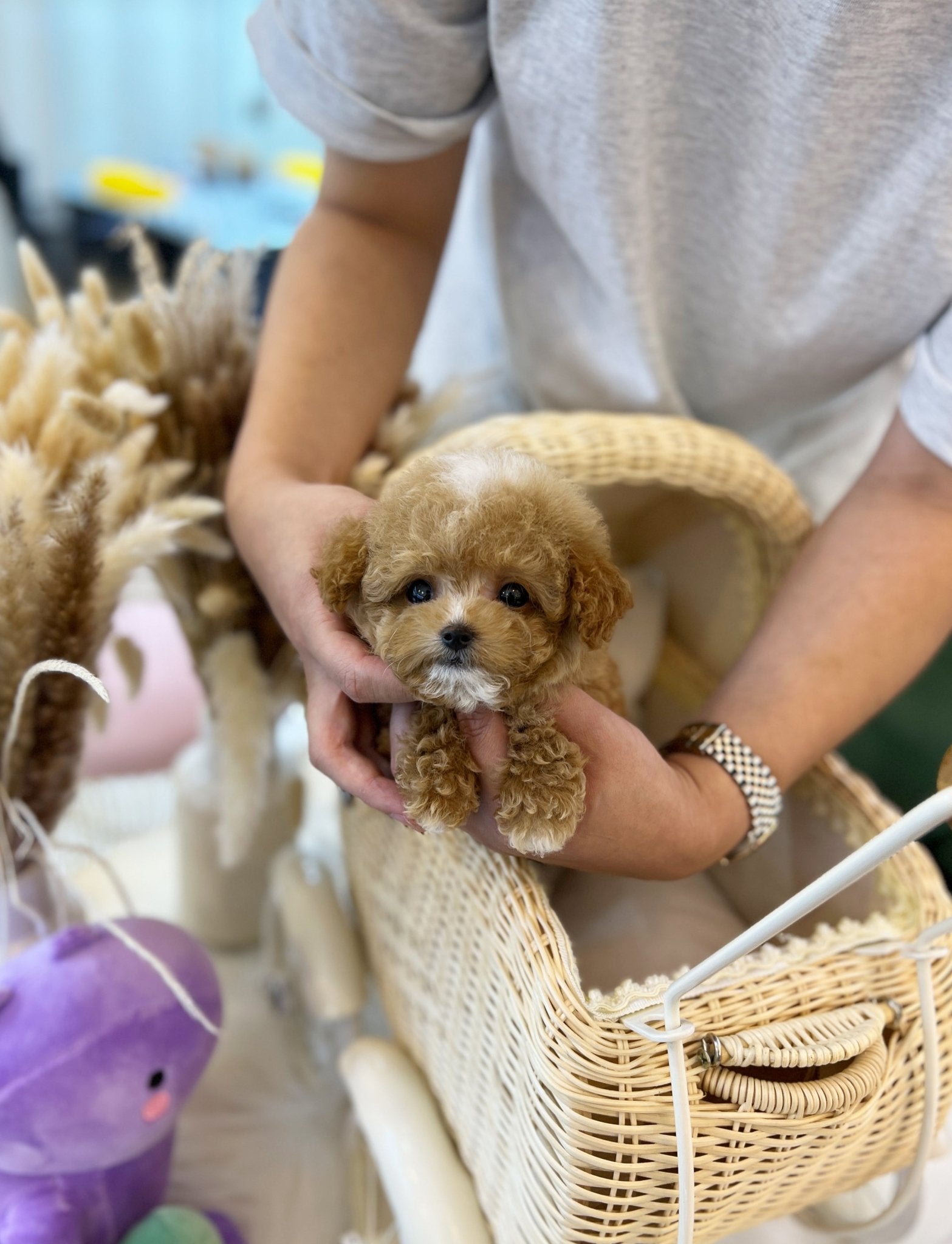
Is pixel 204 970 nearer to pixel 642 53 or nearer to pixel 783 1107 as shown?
pixel 783 1107

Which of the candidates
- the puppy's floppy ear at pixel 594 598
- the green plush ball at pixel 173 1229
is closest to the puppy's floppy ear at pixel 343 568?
the puppy's floppy ear at pixel 594 598

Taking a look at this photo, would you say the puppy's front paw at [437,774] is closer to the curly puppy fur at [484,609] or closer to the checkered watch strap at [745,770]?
the curly puppy fur at [484,609]

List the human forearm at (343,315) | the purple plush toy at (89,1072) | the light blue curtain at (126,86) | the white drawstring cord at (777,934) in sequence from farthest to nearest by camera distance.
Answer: the light blue curtain at (126,86), the human forearm at (343,315), the purple plush toy at (89,1072), the white drawstring cord at (777,934)

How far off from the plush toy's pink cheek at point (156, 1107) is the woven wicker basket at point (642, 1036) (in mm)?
203

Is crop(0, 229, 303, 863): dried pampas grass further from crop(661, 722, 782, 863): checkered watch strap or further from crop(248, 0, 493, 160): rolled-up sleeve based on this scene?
crop(661, 722, 782, 863): checkered watch strap

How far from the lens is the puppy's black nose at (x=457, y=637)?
1.44 feet

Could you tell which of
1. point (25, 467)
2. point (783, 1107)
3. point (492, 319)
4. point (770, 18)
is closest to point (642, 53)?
point (770, 18)

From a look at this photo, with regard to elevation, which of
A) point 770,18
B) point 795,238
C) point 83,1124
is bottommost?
point 83,1124

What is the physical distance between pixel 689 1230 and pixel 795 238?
2.32 ft

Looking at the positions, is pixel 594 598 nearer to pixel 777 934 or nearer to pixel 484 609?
pixel 484 609

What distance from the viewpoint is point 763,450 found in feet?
3.21

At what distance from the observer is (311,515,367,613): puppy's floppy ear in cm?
50

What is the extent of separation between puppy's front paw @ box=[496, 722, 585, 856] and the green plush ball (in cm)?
46

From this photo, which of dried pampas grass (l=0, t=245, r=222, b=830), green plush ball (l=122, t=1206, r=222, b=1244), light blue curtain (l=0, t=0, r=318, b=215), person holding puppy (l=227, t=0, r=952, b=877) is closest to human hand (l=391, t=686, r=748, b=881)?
person holding puppy (l=227, t=0, r=952, b=877)
